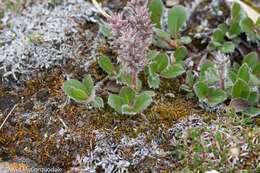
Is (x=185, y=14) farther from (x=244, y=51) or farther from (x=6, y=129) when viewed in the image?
(x=6, y=129)

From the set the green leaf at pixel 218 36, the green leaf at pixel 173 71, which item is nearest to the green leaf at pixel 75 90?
the green leaf at pixel 173 71

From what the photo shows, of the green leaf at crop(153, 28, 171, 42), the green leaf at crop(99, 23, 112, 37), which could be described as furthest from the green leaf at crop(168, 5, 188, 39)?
the green leaf at crop(99, 23, 112, 37)

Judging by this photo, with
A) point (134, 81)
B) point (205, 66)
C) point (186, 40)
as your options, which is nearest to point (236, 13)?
point (186, 40)

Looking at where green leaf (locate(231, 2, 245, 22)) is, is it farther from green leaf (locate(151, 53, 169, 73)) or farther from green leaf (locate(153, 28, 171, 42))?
green leaf (locate(151, 53, 169, 73))

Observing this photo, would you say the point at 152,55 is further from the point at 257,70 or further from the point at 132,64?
the point at 257,70

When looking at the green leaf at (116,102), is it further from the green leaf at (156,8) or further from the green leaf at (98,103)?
the green leaf at (156,8)

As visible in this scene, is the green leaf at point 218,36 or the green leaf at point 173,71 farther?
the green leaf at point 218,36

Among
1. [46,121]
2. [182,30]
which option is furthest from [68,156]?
[182,30]
